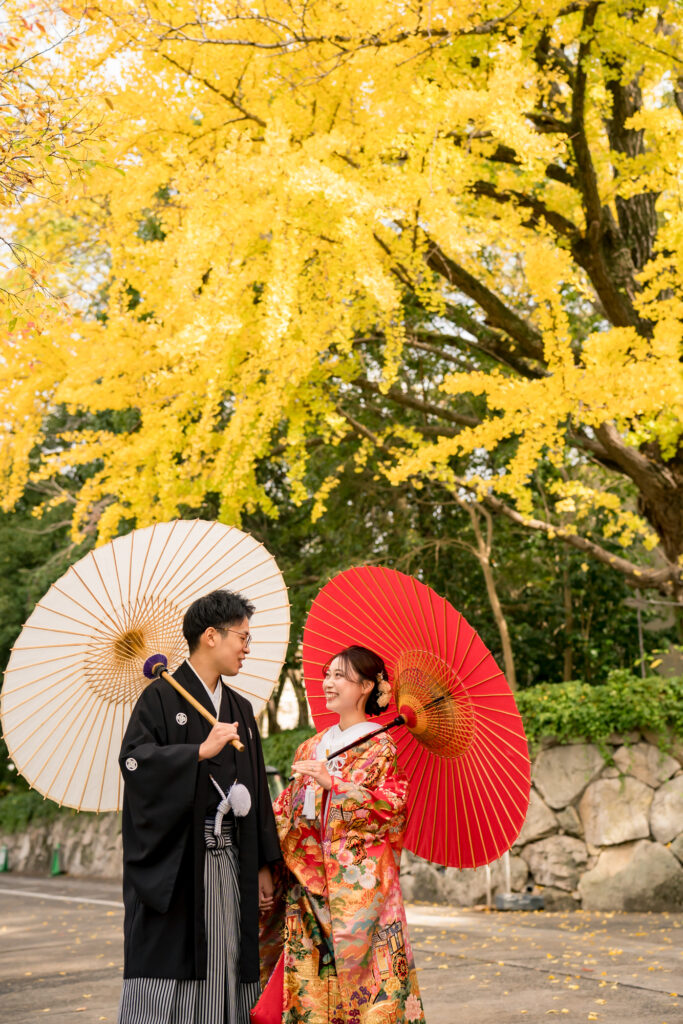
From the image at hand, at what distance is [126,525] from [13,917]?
15.3 ft

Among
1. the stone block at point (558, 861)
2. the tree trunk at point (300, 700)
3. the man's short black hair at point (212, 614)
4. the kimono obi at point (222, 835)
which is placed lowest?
the stone block at point (558, 861)

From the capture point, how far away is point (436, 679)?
11.1 feet

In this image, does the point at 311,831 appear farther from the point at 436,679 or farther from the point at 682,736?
the point at 682,736

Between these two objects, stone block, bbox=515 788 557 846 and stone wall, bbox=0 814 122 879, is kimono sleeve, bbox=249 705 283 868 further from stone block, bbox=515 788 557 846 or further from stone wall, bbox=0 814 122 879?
stone wall, bbox=0 814 122 879

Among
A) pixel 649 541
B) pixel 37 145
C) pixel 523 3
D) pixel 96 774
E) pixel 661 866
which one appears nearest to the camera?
pixel 96 774

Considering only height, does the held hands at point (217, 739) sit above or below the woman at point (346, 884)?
above

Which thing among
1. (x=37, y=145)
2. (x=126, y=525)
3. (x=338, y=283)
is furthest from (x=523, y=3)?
(x=126, y=525)

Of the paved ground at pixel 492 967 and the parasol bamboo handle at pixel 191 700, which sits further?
the paved ground at pixel 492 967

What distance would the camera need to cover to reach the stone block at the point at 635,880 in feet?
25.3

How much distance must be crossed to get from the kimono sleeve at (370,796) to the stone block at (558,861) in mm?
5635

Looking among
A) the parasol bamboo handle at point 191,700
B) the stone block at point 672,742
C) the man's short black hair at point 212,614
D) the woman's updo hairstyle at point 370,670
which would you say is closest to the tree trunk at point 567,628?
the stone block at point 672,742

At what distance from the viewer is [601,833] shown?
8.12m

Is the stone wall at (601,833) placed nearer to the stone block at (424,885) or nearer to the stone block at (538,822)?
the stone block at (538,822)

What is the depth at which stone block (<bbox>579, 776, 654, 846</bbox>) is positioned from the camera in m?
8.01
